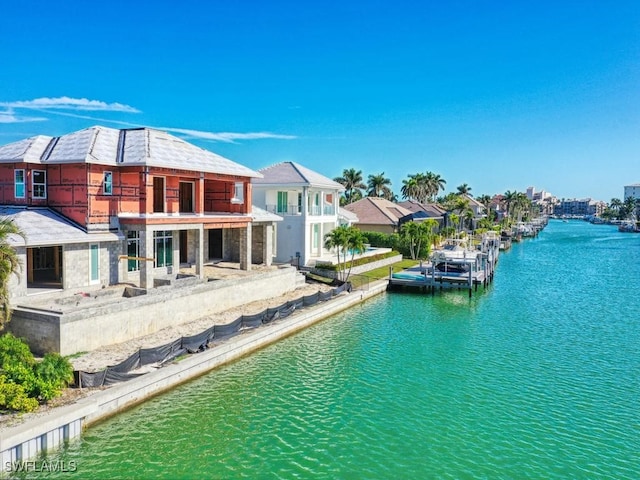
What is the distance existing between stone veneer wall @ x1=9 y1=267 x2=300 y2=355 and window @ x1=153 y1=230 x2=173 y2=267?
3.77 m

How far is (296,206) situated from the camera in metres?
42.2

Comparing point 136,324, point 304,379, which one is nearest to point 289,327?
point 304,379

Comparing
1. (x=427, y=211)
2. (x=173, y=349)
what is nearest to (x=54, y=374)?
(x=173, y=349)

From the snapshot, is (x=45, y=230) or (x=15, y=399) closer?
(x=15, y=399)

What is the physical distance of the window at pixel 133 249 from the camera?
2752 cm

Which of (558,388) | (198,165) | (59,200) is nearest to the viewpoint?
(558,388)

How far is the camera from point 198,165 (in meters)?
29.6

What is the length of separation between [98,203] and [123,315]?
736 centimetres

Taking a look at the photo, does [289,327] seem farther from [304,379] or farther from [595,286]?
[595,286]

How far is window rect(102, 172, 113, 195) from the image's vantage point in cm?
2595

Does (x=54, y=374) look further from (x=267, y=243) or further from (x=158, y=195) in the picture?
(x=267, y=243)

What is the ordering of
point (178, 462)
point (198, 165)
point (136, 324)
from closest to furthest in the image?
point (178, 462)
point (136, 324)
point (198, 165)

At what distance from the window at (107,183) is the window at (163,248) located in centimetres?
408

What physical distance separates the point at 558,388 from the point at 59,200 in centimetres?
2545
